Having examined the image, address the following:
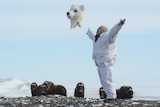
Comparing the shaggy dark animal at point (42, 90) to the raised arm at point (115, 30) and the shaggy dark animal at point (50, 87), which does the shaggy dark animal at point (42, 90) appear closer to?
the shaggy dark animal at point (50, 87)

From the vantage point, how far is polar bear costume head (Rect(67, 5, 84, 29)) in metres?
13.3

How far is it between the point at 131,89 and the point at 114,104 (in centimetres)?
806

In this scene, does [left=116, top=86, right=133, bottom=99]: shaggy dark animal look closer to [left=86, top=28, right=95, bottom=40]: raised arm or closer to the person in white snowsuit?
[left=86, top=28, right=95, bottom=40]: raised arm

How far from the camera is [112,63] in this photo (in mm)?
13398

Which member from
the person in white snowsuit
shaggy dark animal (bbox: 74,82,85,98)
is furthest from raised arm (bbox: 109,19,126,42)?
shaggy dark animal (bbox: 74,82,85,98)

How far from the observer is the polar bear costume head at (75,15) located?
1333 centimetres

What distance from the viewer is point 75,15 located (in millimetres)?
13422

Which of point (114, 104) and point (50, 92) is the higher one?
point (50, 92)

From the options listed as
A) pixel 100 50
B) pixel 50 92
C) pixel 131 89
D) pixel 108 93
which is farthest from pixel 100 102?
pixel 50 92

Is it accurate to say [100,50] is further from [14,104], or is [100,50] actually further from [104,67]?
[14,104]

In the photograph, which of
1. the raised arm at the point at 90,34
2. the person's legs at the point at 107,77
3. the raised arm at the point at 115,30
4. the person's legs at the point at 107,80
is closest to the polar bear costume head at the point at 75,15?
the raised arm at the point at 90,34

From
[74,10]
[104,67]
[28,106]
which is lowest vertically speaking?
[28,106]

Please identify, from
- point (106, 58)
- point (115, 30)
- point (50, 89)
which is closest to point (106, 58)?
point (106, 58)

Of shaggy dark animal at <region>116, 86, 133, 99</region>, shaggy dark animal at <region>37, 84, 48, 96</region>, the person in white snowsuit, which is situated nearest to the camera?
the person in white snowsuit
